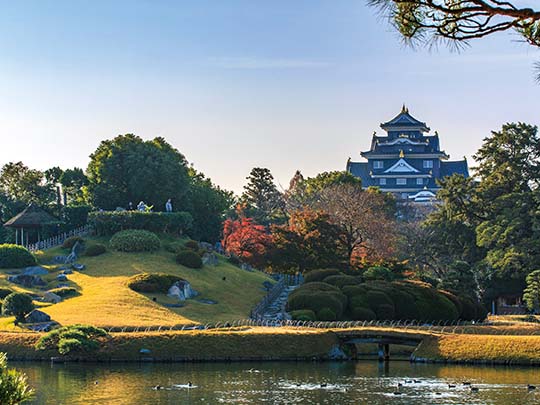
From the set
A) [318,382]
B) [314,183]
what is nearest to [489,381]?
[318,382]

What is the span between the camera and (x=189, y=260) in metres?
75.7

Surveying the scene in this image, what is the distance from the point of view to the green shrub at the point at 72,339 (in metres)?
50.9

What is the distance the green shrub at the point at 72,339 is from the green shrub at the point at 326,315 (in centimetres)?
1565

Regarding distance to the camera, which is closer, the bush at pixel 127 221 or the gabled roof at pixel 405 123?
the bush at pixel 127 221

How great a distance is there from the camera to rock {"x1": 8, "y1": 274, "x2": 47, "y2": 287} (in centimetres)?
6812

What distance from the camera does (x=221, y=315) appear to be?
210 feet

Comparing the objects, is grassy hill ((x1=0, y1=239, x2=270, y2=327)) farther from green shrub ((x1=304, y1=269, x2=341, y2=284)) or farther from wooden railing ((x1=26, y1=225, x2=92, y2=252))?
green shrub ((x1=304, y1=269, x2=341, y2=284))

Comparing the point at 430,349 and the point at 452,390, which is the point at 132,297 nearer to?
the point at 430,349

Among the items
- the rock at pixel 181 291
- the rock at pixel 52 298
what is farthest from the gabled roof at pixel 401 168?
the rock at pixel 52 298

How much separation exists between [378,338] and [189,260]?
24.9 meters

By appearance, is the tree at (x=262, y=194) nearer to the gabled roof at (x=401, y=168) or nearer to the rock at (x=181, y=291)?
the rock at (x=181, y=291)

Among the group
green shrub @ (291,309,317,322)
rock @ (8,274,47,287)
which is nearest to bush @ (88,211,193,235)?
rock @ (8,274,47,287)

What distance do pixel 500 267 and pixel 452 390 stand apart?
39830mm

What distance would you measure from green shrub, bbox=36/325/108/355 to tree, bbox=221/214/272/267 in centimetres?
2807
